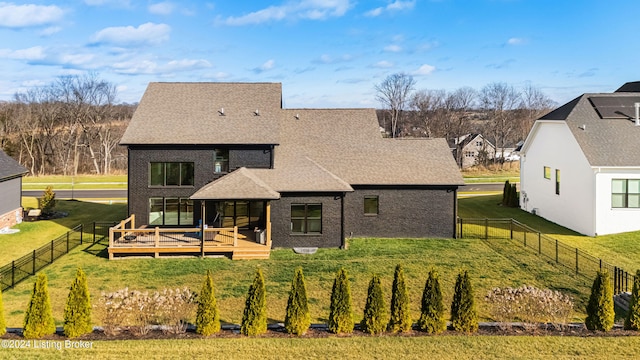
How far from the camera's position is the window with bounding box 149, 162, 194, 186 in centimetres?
2262

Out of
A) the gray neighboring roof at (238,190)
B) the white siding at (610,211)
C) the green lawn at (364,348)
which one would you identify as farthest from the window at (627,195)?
the gray neighboring roof at (238,190)

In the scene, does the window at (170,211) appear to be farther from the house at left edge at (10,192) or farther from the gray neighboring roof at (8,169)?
the gray neighboring roof at (8,169)

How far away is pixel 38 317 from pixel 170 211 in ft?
40.0

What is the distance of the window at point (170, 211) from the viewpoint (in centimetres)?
2270

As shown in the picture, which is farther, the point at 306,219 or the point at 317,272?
the point at 306,219

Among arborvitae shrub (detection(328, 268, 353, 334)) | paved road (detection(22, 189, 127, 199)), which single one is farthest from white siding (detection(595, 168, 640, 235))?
paved road (detection(22, 189, 127, 199))

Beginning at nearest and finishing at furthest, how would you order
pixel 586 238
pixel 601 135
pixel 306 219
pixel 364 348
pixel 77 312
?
pixel 364 348 → pixel 77 312 → pixel 306 219 → pixel 586 238 → pixel 601 135

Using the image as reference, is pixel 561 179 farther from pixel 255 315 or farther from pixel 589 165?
pixel 255 315

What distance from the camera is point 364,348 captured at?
10.4 metres

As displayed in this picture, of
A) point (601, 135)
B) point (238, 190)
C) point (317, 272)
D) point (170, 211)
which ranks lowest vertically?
point (317, 272)

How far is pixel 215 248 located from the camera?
19.2 m

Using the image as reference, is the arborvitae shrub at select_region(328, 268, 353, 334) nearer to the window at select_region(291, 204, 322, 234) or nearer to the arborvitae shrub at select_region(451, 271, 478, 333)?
the arborvitae shrub at select_region(451, 271, 478, 333)

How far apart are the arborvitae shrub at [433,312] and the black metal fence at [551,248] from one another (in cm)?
669

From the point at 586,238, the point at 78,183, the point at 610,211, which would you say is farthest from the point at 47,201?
the point at 610,211
